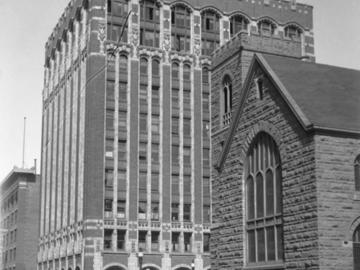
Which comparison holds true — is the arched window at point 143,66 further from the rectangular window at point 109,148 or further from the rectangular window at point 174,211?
the rectangular window at point 174,211

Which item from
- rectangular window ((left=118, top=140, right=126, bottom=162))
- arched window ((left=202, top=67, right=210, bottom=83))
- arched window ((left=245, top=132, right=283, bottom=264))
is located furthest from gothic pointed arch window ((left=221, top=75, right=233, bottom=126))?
arched window ((left=202, top=67, right=210, bottom=83))

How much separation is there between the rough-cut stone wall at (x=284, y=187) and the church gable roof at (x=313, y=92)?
0.48 metres

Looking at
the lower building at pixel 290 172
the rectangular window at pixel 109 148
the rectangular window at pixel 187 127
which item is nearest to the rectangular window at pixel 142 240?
the rectangular window at pixel 109 148

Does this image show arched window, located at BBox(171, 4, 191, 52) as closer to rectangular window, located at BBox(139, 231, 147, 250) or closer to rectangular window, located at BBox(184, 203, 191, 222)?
rectangular window, located at BBox(184, 203, 191, 222)

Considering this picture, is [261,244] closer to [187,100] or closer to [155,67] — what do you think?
[187,100]

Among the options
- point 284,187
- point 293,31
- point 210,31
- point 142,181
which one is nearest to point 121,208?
point 142,181

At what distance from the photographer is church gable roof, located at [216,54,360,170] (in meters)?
28.7

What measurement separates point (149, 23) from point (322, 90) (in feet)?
163

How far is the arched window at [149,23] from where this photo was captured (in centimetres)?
7856

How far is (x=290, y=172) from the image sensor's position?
2962 cm

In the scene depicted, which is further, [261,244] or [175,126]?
[175,126]

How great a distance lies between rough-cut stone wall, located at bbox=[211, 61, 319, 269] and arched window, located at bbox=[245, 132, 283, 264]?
518mm

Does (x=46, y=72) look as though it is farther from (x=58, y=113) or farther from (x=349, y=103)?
(x=349, y=103)

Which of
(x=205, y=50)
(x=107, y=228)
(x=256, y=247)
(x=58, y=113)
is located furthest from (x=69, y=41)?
(x=256, y=247)
